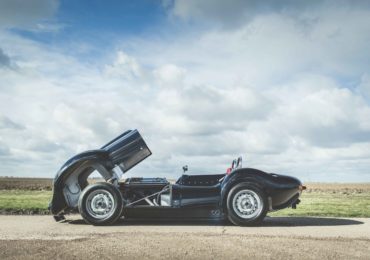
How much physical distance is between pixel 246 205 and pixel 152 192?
2.02 meters

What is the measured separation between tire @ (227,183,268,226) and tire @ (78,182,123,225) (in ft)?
7.45

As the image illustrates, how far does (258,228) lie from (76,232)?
→ 11.3ft

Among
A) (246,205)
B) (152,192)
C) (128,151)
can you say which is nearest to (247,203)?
(246,205)

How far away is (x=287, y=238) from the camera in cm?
754

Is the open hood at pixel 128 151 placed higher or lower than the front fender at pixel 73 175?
higher

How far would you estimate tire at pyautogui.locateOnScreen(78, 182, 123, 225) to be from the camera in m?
9.55

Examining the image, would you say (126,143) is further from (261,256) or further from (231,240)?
(261,256)

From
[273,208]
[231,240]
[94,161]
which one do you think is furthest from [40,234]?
[273,208]

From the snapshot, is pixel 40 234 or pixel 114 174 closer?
pixel 40 234

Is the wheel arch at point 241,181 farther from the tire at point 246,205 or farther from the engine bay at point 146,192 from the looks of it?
the engine bay at point 146,192

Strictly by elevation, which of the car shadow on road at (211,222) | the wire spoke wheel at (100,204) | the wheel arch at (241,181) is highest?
the wheel arch at (241,181)

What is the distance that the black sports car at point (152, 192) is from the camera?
9.57 meters

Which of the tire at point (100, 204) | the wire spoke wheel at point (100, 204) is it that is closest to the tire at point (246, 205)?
the tire at point (100, 204)

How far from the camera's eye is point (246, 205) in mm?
9594
